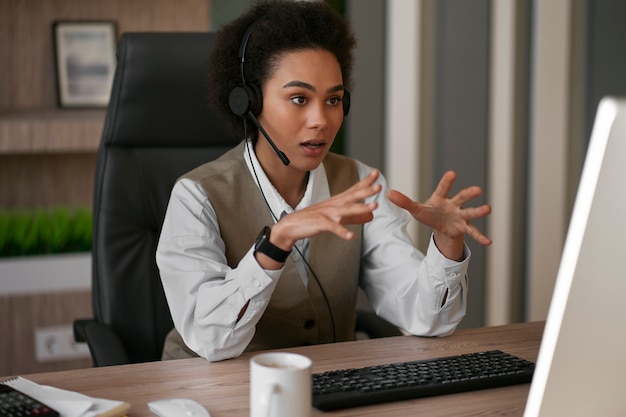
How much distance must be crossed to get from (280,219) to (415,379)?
349 mm

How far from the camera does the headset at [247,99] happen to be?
1.47m

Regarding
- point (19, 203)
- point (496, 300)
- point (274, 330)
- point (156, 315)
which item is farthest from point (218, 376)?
point (19, 203)

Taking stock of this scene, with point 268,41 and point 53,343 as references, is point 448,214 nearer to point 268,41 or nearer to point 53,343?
point 268,41

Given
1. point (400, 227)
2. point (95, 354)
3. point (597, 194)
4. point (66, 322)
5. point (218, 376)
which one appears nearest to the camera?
point (597, 194)

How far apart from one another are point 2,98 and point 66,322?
0.76 meters

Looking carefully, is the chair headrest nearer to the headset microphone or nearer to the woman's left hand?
the headset microphone

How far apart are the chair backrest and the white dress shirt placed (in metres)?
0.22

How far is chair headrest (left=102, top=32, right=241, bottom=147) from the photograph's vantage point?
166 centimetres

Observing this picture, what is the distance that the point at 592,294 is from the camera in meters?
0.68

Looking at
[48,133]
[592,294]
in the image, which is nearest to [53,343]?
[48,133]

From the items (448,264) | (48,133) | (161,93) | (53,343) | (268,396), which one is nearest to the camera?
(268,396)

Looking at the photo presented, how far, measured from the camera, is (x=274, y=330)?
1528mm

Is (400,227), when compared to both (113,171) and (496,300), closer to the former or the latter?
(113,171)

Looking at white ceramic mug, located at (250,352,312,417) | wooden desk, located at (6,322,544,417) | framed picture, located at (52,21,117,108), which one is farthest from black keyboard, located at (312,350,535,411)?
framed picture, located at (52,21,117,108)
